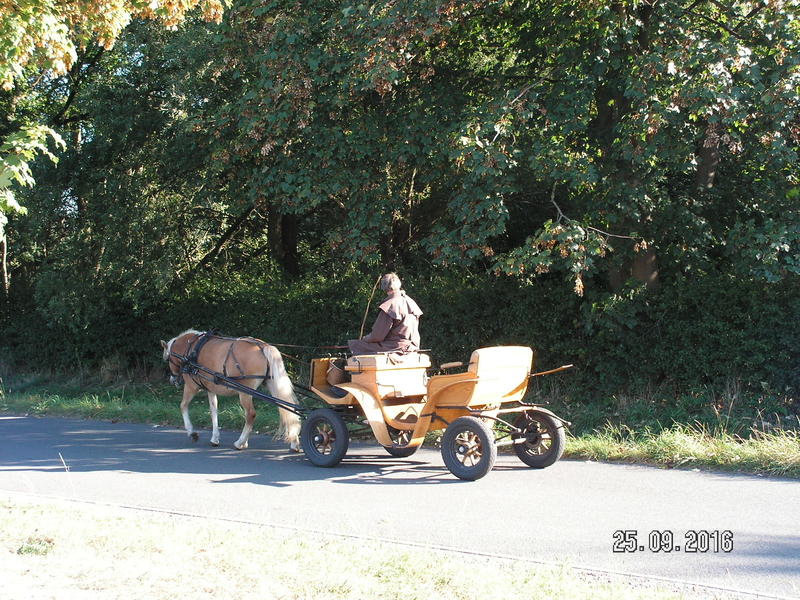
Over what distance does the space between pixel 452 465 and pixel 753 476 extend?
3230 millimetres

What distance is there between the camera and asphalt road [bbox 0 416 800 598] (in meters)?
5.80

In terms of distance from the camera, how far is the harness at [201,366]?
420 inches

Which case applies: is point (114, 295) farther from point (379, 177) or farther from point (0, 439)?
point (379, 177)

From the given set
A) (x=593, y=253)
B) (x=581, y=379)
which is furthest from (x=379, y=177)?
(x=581, y=379)

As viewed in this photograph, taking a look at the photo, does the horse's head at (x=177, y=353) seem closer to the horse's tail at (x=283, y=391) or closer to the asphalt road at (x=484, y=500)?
the asphalt road at (x=484, y=500)

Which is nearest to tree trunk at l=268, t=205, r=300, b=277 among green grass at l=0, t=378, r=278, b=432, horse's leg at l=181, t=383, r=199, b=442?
green grass at l=0, t=378, r=278, b=432

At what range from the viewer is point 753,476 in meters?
8.27

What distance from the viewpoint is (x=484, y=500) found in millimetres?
7516

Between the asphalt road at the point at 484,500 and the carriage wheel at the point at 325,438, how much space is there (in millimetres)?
168

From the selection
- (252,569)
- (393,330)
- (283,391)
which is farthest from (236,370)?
(252,569)

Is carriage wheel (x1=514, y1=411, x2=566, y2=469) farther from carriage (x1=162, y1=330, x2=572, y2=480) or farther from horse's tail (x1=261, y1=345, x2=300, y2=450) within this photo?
horse's tail (x1=261, y1=345, x2=300, y2=450)

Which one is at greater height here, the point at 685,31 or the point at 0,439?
the point at 685,31

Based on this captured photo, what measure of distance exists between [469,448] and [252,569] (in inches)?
140

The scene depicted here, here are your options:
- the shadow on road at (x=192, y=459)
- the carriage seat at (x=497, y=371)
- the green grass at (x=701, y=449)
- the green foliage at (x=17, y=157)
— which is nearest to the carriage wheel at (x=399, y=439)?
the shadow on road at (x=192, y=459)
